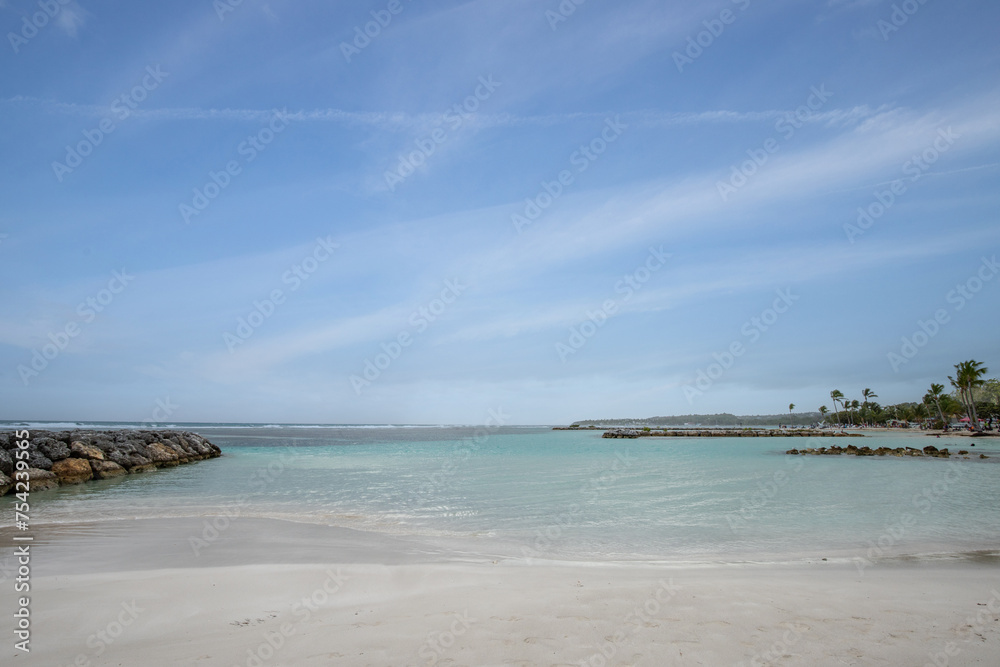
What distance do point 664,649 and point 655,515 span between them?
35.1 ft

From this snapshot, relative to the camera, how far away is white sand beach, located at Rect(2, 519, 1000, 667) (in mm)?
5590

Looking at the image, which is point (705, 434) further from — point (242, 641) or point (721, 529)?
point (242, 641)

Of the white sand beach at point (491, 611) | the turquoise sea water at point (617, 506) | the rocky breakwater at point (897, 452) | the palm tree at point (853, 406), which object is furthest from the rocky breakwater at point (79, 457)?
the palm tree at point (853, 406)

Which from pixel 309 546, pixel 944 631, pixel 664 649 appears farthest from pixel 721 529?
pixel 309 546

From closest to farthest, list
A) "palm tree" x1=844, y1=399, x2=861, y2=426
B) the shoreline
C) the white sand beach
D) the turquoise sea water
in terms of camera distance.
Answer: the white sand beach, the shoreline, the turquoise sea water, "palm tree" x1=844, y1=399, x2=861, y2=426

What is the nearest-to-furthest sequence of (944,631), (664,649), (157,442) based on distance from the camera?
(664,649)
(944,631)
(157,442)

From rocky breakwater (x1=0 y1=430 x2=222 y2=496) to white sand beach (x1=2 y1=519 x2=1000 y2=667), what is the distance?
51.6 feet

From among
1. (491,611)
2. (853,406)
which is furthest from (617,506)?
(853,406)

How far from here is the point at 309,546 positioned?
11.8 meters

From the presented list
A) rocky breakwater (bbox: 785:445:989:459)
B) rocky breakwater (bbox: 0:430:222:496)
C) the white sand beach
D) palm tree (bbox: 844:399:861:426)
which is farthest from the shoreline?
palm tree (bbox: 844:399:861:426)

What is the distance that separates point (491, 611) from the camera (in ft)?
22.9

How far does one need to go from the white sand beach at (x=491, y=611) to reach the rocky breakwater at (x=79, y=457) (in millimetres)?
15721

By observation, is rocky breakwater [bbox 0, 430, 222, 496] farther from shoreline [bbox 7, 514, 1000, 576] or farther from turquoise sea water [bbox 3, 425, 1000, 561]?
shoreline [bbox 7, 514, 1000, 576]

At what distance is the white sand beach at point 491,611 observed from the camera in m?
5.59
